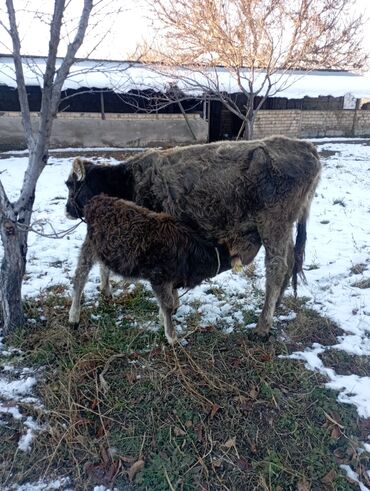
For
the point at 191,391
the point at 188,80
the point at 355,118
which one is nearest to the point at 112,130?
the point at 188,80

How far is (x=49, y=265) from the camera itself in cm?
522

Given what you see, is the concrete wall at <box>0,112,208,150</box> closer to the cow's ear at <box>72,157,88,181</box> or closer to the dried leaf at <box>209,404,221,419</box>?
the cow's ear at <box>72,157,88,181</box>

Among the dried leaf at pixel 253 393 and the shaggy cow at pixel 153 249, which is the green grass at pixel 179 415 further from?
the shaggy cow at pixel 153 249

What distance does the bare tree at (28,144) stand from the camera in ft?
10.7

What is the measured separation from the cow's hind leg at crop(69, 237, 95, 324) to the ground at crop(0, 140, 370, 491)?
124 mm

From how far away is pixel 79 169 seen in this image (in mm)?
4312

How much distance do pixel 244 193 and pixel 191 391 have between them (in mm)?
1892

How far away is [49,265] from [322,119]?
19.3m

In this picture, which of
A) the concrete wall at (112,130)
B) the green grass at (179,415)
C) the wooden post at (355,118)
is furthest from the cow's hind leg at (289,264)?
the wooden post at (355,118)

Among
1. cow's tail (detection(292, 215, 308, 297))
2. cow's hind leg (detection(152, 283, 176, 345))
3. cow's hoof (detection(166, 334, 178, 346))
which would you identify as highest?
cow's tail (detection(292, 215, 308, 297))

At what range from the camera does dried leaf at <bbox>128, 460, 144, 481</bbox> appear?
8.31ft

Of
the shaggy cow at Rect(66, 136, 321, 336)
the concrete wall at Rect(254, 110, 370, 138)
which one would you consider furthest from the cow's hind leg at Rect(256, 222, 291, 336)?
the concrete wall at Rect(254, 110, 370, 138)

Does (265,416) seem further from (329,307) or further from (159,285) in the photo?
(329,307)

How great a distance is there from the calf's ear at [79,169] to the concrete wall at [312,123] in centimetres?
1540
